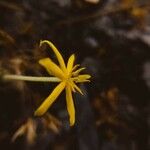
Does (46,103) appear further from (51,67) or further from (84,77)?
(84,77)

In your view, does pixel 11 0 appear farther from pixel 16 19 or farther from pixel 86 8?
pixel 86 8

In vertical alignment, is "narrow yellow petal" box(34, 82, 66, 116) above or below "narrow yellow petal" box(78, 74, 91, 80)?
below

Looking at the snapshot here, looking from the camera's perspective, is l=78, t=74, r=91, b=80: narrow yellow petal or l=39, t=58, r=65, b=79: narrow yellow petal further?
l=78, t=74, r=91, b=80: narrow yellow petal

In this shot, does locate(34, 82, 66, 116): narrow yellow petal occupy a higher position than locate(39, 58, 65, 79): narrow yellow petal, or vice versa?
locate(39, 58, 65, 79): narrow yellow petal

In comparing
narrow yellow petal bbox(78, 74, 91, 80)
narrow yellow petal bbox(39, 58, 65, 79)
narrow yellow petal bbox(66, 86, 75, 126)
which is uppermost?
narrow yellow petal bbox(39, 58, 65, 79)

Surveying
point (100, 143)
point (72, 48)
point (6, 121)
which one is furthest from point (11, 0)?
point (100, 143)

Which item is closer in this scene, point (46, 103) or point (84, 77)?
point (46, 103)

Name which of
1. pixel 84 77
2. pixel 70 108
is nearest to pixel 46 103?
pixel 70 108

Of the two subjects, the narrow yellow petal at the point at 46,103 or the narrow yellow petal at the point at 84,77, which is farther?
the narrow yellow petal at the point at 84,77

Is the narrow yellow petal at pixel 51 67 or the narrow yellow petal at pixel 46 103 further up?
the narrow yellow petal at pixel 51 67
